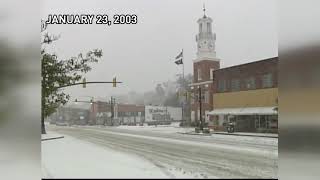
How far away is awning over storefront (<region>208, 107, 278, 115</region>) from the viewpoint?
7.74ft

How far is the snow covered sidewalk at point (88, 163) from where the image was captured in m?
2.23

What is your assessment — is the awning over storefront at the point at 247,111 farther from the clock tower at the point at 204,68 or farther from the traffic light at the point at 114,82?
the traffic light at the point at 114,82

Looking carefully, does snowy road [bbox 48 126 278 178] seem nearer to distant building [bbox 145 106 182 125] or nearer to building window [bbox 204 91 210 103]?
distant building [bbox 145 106 182 125]

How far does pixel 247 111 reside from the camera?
7.84ft

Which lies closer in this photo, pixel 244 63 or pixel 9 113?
pixel 9 113

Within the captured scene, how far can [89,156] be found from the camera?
2.27 meters

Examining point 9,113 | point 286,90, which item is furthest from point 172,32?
point 9,113

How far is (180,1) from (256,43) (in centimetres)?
53

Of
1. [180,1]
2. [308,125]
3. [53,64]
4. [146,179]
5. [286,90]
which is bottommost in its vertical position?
[146,179]

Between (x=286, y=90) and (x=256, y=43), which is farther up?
(x=256, y=43)

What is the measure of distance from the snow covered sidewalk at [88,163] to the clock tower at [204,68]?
0.44m

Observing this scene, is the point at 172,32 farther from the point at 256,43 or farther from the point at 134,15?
the point at 256,43

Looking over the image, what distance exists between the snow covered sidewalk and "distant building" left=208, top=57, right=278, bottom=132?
1.71 ft

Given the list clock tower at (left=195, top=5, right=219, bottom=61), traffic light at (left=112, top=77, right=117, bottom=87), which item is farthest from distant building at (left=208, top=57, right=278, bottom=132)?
traffic light at (left=112, top=77, right=117, bottom=87)
